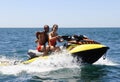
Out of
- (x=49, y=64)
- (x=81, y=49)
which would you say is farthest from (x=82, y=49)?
(x=49, y=64)

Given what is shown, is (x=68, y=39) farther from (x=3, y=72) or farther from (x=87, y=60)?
(x=3, y=72)

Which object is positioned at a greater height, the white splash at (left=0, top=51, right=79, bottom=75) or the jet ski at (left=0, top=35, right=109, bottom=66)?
the jet ski at (left=0, top=35, right=109, bottom=66)

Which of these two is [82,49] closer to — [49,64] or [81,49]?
[81,49]

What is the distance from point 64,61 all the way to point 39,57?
0.98m

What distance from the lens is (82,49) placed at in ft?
40.9

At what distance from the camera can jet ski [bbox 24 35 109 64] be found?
1249cm

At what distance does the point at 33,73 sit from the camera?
12.1 meters

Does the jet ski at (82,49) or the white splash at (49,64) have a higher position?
the jet ski at (82,49)

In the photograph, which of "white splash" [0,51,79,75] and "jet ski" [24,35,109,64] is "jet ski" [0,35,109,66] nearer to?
"jet ski" [24,35,109,64]

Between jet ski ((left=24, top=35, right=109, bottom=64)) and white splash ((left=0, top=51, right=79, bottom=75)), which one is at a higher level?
jet ski ((left=24, top=35, right=109, bottom=64))

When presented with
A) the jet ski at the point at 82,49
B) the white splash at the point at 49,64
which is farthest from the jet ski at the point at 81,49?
the white splash at the point at 49,64

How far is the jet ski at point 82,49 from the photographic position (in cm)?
1249

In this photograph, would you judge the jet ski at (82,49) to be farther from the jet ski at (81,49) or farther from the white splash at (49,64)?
the white splash at (49,64)

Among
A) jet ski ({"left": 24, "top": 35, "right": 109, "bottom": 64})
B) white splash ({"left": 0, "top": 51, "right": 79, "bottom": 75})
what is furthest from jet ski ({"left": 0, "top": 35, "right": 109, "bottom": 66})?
white splash ({"left": 0, "top": 51, "right": 79, "bottom": 75})
